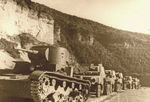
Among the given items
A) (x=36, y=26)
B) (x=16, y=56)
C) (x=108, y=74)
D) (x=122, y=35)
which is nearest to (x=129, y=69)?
(x=122, y=35)

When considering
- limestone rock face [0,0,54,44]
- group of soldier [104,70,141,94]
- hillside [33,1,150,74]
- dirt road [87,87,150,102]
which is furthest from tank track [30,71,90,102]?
limestone rock face [0,0,54,44]

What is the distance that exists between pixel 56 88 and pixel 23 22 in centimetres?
2935

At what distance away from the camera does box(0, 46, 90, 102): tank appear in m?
9.36

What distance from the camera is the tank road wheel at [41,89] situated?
909 cm

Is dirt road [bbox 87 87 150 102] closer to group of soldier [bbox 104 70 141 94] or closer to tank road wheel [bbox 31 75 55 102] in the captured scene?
group of soldier [bbox 104 70 141 94]

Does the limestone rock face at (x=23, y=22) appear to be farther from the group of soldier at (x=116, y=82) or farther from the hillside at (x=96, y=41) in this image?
the group of soldier at (x=116, y=82)

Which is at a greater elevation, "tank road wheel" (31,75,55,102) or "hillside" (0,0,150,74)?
"hillside" (0,0,150,74)

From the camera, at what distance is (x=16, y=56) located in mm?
27812

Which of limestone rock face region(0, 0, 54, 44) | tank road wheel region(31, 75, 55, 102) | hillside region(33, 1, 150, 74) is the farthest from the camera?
limestone rock face region(0, 0, 54, 44)

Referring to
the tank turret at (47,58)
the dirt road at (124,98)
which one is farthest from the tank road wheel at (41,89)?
the dirt road at (124,98)

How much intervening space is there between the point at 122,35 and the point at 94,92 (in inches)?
594

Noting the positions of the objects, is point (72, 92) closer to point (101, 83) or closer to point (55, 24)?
point (101, 83)

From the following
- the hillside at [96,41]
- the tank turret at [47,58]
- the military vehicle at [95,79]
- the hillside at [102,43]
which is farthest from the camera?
the hillside at [96,41]

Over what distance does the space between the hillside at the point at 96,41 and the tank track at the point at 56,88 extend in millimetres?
13619
